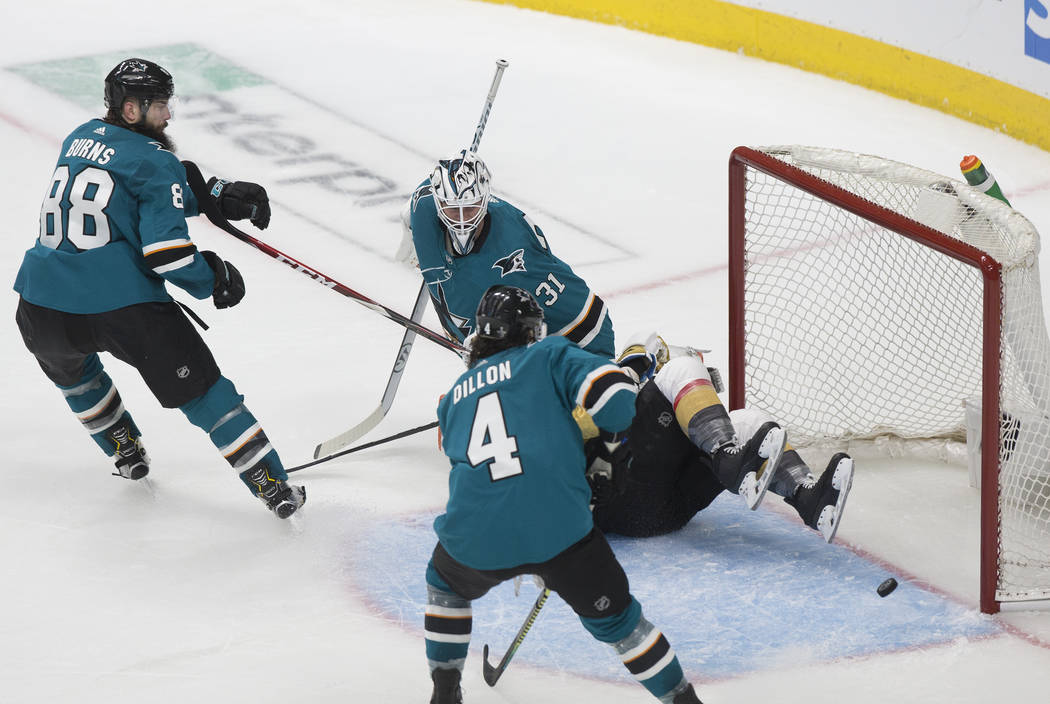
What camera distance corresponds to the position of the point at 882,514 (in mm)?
3561

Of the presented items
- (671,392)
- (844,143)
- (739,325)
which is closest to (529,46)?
(844,143)

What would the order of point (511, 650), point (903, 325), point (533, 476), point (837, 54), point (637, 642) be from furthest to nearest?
1. point (837, 54)
2. point (903, 325)
3. point (511, 650)
4. point (637, 642)
5. point (533, 476)

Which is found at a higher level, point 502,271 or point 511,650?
point 502,271

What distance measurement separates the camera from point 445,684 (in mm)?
2686

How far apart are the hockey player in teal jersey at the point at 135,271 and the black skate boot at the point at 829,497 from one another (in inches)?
47.5

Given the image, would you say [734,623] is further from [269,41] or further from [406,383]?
[269,41]

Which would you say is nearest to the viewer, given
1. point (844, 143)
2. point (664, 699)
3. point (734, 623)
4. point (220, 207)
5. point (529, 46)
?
point (664, 699)

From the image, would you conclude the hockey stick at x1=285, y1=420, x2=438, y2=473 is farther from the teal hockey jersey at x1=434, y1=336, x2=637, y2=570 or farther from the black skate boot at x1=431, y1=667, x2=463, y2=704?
the teal hockey jersey at x1=434, y1=336, x2=637, y2=570

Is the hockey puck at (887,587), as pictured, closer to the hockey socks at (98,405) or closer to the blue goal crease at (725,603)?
the blue goal crease at (725,603)

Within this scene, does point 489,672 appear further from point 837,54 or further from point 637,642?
point 837,54

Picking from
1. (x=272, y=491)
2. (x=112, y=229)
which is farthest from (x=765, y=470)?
(x=112, y=229)

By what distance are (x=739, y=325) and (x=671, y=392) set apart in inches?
20.0

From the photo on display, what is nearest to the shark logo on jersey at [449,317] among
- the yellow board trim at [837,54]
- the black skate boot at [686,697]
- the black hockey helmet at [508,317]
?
the black hockey helmet at [508,317]

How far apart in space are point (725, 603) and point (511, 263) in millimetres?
936
